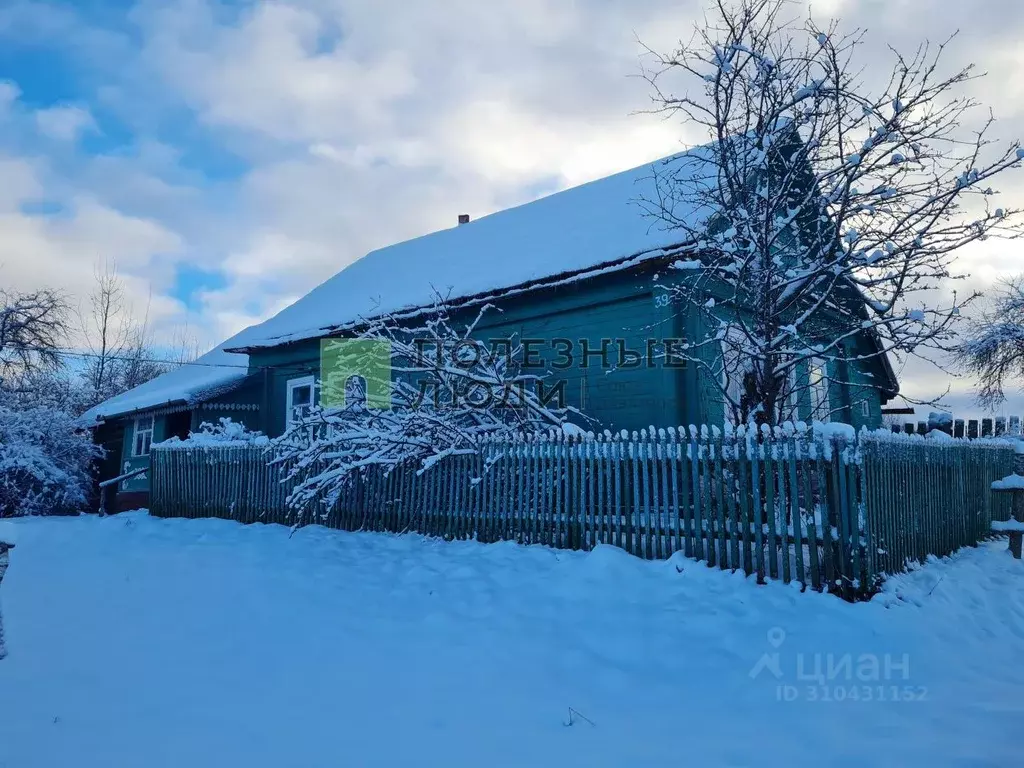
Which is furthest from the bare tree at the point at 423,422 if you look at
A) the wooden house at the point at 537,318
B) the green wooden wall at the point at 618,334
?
the wooden house at the point at 537,318

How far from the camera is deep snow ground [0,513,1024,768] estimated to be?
3.69 meters

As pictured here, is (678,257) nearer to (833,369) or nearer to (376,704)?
(833,369)

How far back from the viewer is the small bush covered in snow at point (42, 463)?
16.6m

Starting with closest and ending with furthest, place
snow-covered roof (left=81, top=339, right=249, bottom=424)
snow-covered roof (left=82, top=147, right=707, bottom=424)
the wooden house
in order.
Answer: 1. the wooden house
2. snow-covered roof (left=82, top=147, right=707, bottom=424)
3. snow-covered roof (left=81, top=339, right=249, bottom=424)

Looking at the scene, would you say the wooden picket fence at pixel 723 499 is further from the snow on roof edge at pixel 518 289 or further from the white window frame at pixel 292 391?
the white window frame at pixel 292 391

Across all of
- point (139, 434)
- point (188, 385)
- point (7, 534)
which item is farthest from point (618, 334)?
point (139, 434)

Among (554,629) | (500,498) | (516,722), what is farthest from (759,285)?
(516,722)

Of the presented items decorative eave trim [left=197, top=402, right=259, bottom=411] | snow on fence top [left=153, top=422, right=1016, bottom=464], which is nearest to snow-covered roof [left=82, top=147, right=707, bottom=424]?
decorative eave trim [left=197, top=402, right=259, bottom=411]

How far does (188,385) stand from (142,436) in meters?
2.83

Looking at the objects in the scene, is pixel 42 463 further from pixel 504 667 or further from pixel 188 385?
pixel 504 667

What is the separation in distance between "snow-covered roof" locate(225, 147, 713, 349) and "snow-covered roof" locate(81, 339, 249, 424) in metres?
1.06

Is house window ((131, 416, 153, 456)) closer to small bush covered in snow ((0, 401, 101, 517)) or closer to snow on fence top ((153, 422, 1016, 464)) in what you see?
small bush covered in snow ((0, 401, 101, 517))

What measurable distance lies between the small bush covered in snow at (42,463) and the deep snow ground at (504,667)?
11061 mm

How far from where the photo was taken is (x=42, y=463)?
1706 centimetres
